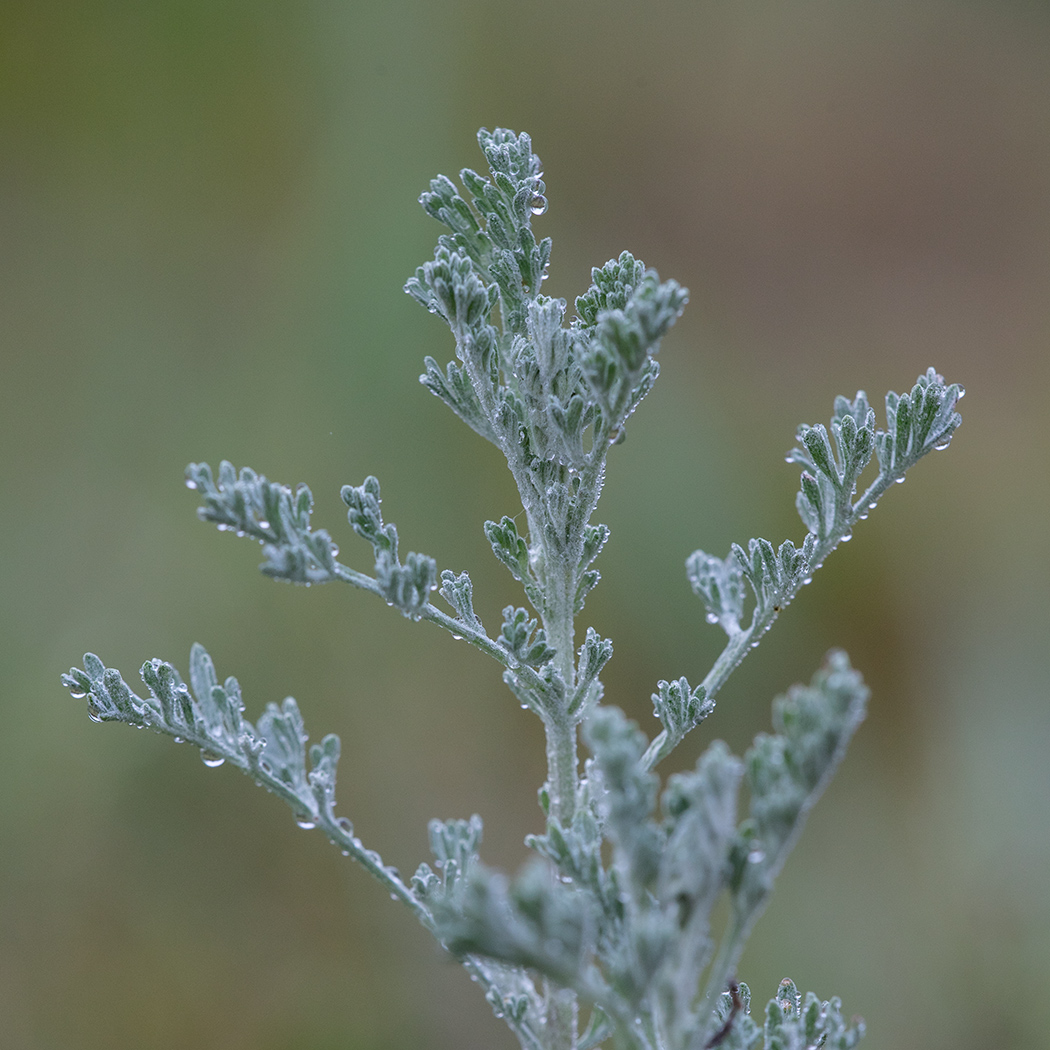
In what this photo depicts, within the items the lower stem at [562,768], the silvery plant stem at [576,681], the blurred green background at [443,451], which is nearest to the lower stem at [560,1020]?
the silvery plant stem at [576,681]

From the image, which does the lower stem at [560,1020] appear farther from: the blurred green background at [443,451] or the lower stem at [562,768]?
the blurred green background at [443,451]

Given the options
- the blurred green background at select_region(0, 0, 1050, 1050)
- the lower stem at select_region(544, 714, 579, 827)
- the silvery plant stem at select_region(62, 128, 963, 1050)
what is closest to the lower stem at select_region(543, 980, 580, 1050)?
the silvery plant stem at select_region(62, 128, 963, 1050)

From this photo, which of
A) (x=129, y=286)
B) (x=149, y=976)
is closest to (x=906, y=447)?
(x=149, y=976)

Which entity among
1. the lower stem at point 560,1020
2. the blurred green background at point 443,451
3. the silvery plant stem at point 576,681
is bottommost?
the lower stem at point 560,1020

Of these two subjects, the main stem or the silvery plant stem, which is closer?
the silvery plant stem

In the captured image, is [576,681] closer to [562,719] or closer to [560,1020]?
[562,719]

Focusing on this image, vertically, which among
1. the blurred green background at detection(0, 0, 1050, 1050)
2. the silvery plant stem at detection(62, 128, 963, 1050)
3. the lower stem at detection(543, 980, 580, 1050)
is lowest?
the lower stem at detection(543, 980, 580, 1050)

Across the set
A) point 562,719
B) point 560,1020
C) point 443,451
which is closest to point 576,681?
point 562,719

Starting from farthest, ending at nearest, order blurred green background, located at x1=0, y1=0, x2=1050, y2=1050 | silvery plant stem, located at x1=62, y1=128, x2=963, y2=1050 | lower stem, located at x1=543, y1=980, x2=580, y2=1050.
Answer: blurred green background, located at x1=0, y1=0, x2=1050, y2=1050 → lower stem, located at x1=543, y1=980, x2=580, y2=1050 → silvery plant stem, located at x1=62, y1=128, x2=963, y2=1050

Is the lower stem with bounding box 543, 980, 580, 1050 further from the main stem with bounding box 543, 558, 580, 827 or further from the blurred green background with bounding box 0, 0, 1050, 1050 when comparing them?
the blurred green background with bounding box 0, 0, 1050, 1050
